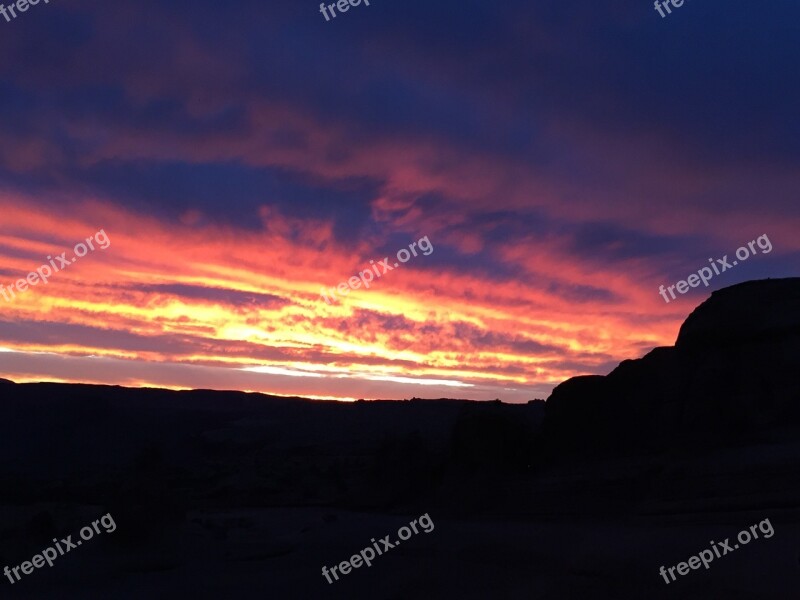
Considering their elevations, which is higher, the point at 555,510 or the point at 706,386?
the point at 706,386

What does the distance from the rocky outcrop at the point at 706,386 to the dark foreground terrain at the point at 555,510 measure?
0.04 metres

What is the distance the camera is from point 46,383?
89125mm

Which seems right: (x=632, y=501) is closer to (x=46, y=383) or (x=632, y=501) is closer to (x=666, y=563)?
(x=666, y=563)

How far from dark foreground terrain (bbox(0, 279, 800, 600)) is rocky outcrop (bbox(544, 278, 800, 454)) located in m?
0.04

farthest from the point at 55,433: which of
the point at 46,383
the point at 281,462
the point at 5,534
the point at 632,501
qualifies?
the point at 632,501

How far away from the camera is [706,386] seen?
19.8 m

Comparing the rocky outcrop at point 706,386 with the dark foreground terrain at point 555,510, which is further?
the rocky outcrop at point 706,386

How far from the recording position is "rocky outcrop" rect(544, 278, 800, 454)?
18.7 metres

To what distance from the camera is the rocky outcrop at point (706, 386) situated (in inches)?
737

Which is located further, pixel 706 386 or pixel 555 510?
pixel 555 510

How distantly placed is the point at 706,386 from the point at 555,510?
197 inches

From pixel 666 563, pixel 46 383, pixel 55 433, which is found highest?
pixel 46 383

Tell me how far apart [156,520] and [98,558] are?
76.6 inches

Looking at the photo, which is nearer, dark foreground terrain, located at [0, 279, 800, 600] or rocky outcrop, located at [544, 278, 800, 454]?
dark foreground terrain, located at [0, 279, 800, 600]
